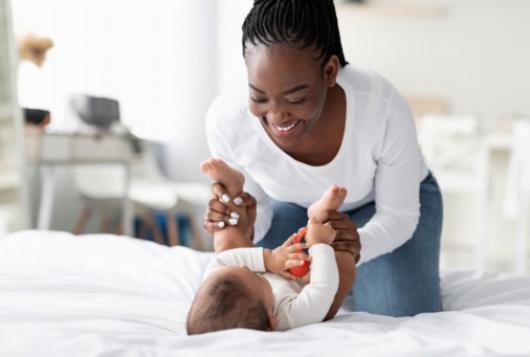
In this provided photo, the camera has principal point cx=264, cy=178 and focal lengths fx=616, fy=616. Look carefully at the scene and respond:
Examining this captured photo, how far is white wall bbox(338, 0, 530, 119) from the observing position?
4.08 m

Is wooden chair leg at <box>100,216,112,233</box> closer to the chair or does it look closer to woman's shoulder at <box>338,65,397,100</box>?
the chair

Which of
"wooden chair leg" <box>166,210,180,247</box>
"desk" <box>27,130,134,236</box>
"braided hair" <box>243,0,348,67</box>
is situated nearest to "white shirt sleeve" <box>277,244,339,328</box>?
"braided hair" <box>243,0,348,67</box>

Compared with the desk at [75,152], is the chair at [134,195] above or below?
below

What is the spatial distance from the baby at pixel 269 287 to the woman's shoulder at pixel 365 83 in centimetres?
27

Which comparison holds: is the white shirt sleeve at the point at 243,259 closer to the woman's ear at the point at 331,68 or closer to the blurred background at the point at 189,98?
the woman's ear at the point at 331,68

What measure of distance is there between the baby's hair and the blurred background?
2.15 meters

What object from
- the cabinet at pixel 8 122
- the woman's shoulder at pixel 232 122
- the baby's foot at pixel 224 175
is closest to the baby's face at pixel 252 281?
the baby's foot at pixel 224 175

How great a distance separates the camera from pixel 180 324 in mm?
1017

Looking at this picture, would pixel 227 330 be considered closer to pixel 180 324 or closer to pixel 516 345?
pixel 180 324

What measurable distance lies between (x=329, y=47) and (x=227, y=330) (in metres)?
0.51

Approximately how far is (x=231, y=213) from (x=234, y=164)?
0.18 meters

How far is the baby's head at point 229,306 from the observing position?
92 centimetres

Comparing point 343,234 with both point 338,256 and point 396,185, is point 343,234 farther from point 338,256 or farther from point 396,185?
point 396,185

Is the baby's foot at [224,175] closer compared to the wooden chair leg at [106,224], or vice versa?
the baby's foot at [224,175]
